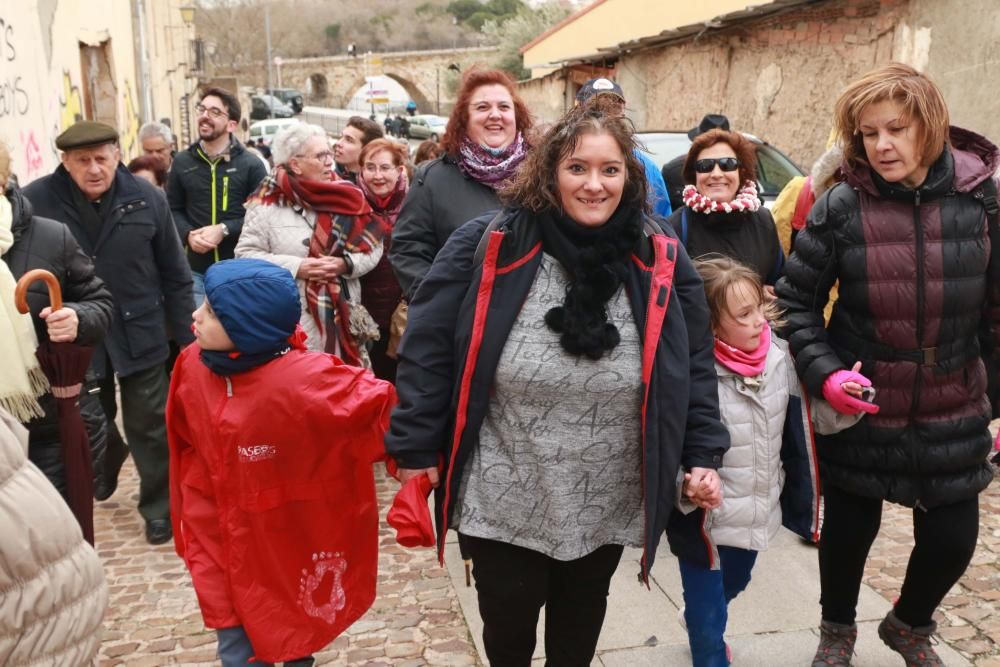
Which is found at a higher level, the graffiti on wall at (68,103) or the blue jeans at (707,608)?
the graffiti on wall at (68,103)

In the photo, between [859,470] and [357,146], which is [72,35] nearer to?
[357,146]

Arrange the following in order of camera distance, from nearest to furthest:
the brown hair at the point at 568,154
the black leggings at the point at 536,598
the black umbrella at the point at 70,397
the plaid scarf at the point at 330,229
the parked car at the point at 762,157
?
the brown hair at the point at 568,154 < the black leggings at the point at 536,598 < the black umbrella at the point at 70,397 < the plaid scarf at the point at 330,229 < the parked car at the point at 762,157

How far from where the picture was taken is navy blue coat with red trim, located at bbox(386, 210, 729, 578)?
2.57 meters

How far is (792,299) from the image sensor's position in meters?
3.26

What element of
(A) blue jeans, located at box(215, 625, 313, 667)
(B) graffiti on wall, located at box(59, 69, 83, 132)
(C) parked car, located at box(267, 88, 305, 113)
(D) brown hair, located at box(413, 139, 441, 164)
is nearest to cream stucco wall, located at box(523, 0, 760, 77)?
(D) brown hair, located at box(413, 139, 441, 164)

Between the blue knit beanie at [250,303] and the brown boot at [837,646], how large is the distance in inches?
86.2

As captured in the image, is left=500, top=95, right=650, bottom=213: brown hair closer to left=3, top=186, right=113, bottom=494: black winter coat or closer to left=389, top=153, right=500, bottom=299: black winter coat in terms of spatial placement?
left=389, top=153, right=500, bottom=299: black winter coat

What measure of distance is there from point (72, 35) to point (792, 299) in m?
9.63

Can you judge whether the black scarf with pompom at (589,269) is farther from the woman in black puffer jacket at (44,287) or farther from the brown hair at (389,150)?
the brown hair at (389,150)

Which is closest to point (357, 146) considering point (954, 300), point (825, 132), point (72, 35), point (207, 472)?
point (207, 472)

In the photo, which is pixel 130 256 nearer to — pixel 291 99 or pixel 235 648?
pixel 235 648

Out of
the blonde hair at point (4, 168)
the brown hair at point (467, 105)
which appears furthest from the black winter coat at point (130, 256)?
the brown hair at point (467, 105)

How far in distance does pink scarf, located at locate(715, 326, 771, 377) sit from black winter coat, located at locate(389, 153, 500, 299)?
1.25 metres

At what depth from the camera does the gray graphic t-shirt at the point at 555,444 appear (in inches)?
102
